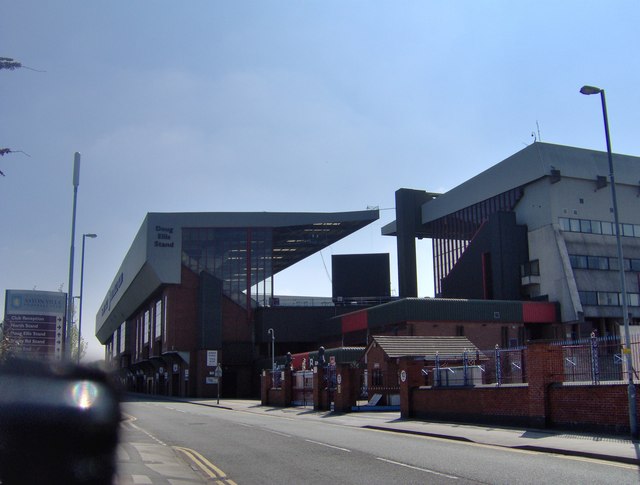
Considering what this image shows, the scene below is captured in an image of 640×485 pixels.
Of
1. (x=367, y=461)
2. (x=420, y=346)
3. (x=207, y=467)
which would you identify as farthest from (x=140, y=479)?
(x=420, y=346)

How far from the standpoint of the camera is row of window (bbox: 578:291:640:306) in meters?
55.7

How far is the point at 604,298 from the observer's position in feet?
186

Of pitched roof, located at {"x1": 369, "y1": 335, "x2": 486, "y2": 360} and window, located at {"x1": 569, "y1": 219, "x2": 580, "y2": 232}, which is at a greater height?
window, located at {"x1": 569, "y1": 219, "x2": 580, "y2": 232}

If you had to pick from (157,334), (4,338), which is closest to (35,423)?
(4,338)

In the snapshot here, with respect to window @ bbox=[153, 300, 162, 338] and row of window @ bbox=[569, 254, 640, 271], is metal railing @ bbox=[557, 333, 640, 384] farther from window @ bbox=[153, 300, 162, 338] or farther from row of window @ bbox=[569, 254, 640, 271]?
window @ bbox=[153, 300, 162, 338]

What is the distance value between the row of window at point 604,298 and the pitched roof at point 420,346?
21446 mm

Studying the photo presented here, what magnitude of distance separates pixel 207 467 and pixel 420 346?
25048 mm

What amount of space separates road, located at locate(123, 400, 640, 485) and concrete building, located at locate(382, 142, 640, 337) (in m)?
38.9

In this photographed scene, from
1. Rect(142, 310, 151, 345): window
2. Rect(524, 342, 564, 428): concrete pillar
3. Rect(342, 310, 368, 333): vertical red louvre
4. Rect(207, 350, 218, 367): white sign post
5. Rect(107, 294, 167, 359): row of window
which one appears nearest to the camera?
Rect(524, 342, 564, 428): concrete pillar

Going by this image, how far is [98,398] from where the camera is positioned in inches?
233

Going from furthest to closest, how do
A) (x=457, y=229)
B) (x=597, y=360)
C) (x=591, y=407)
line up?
(x=457, y=229)
(x=597, y=360)
(x=591, y=407)

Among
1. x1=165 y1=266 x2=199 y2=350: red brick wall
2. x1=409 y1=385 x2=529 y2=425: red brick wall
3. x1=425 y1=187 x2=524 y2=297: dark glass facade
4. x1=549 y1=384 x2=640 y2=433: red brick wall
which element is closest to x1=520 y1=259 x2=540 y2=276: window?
x1=425 y1=187 x2=524 y2=297: dark glass facade

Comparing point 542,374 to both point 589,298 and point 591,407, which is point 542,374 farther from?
point 589,298

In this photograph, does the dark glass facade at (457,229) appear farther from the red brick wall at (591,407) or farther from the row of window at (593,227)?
the red brick wall at (591,407)
